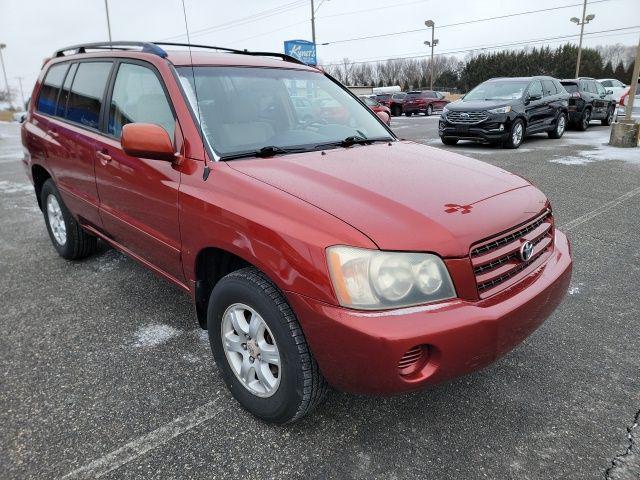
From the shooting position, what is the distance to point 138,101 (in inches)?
118

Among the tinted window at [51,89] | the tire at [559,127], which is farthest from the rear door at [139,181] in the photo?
the tire at [559,127]

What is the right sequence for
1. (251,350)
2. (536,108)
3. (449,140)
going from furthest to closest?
1. (449,140)
2. (536,108)
3. (251,350)

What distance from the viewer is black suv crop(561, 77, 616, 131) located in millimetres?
14992

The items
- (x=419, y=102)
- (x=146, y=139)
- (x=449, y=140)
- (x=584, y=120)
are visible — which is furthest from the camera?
(x=419, y=102)

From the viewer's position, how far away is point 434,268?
1876mm

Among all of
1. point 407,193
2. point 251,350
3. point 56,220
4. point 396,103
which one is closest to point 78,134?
point 56,220

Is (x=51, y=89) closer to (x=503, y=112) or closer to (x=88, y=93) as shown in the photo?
(x=88, y=93)

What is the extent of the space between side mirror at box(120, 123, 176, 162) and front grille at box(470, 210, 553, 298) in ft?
5.08

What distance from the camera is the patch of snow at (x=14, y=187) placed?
791 centimetres

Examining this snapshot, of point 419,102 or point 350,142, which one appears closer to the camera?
point 350,142

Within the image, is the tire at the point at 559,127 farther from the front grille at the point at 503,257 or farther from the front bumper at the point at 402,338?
the front bumper at the point at 402,338

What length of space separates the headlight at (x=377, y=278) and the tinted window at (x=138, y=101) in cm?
139

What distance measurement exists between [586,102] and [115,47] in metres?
15.7

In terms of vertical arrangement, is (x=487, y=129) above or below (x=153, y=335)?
above
